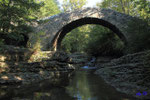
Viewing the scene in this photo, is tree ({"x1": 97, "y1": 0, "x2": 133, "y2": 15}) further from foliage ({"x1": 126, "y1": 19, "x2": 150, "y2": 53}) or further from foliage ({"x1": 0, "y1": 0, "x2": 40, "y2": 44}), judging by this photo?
foliage ({"x1": 0, "y1": 0, "x2": 40, "y2": 44})

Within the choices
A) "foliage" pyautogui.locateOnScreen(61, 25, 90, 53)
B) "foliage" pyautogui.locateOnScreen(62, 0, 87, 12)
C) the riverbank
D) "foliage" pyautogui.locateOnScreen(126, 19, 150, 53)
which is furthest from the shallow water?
"foliage" pyautogui.locateOnScreen(62, 0, 87, 12)

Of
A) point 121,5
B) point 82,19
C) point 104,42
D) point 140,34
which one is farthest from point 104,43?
point 121,5

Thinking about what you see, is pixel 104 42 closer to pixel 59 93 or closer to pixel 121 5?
pixel 121 5

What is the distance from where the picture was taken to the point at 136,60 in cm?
569

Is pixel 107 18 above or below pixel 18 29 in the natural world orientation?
above

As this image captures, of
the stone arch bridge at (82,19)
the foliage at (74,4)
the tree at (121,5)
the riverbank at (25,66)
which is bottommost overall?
the riverbank at (25,66)

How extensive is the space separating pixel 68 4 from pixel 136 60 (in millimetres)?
25942

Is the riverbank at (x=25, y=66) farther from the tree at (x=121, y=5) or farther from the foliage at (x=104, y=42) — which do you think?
the tree at (x=121, y=5)

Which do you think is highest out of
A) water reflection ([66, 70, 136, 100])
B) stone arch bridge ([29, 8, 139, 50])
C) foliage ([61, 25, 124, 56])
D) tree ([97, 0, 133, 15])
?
tree ([97, 0, 133, 15])

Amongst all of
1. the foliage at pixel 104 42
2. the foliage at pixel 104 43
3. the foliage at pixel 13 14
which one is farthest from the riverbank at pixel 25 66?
the foliage at pixel 104 42

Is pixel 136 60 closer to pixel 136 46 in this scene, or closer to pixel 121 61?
pixel 121 61

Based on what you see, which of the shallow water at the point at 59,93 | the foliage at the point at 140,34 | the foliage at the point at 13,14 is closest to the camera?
the shallow water at the point at 59,93

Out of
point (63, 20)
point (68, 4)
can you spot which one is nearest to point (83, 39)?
point (68, 4)

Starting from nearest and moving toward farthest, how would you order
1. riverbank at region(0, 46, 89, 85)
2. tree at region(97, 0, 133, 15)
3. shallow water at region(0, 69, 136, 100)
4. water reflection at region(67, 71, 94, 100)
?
shallow water at region(0, 69, 136, 100) < water reflection at region(67, 71, 94, 100) < riverbank at region(0, 46, 89, 85) < tree at region(97, 0, 133, 15)
